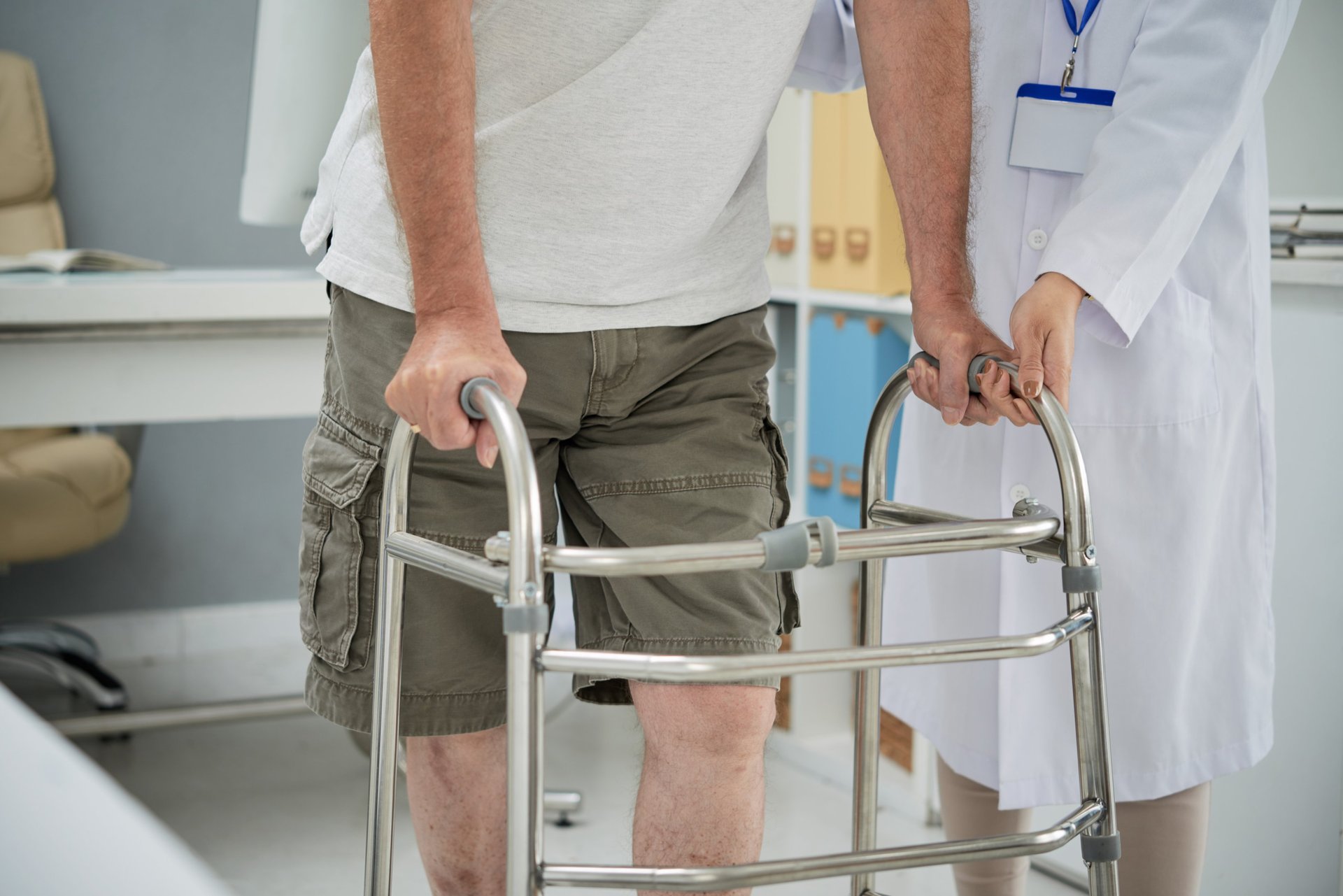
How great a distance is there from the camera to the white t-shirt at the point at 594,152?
3.29 ft

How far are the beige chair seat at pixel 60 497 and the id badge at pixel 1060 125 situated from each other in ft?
6.45

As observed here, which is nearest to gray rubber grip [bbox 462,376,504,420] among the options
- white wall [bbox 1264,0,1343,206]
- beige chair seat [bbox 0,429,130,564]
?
white wall [bbox 1264,0,1343,206]

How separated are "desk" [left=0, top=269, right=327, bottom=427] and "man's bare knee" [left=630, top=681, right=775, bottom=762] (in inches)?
46.0

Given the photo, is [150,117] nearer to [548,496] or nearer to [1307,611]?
[548,496]

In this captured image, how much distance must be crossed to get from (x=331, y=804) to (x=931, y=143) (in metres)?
1.68

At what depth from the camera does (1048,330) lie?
1026 mm

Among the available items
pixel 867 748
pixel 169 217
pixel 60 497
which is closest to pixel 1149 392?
pixel 867 748

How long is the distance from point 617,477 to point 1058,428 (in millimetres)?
362

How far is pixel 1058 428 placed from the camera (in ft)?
3.06

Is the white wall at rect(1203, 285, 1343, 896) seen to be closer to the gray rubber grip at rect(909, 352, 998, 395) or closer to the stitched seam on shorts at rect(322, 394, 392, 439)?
the gray rubber grip at rect(909, 352, 998, 395)

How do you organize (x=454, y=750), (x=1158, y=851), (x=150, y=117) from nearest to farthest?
1. (x=454, y=750)
2. (x=1158, y=851)
3. (x=150, y=117)

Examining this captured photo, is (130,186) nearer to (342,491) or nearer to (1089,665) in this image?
(342,491)

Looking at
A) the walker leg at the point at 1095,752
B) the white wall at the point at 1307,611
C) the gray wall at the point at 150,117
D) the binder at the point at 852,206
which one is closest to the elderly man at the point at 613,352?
the walker leg at the point at 1095,752

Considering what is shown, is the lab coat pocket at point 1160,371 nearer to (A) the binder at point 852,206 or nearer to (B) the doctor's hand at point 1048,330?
(B) the doctor's hand at point 1048,330
